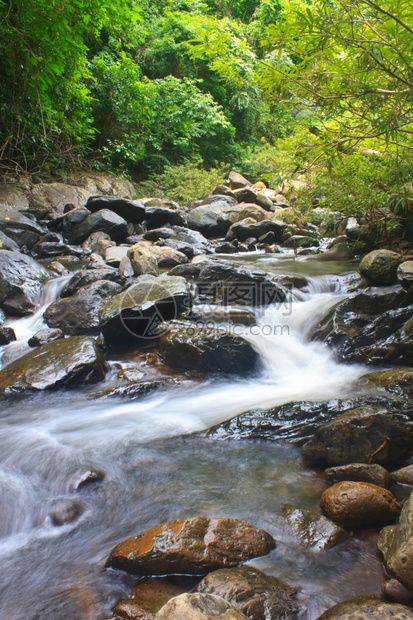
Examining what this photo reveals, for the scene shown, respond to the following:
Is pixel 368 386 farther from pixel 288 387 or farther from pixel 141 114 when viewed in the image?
pixel 141 114

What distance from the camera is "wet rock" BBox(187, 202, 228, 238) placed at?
39.7ft

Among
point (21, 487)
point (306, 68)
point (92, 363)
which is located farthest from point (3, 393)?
point (306, 68)

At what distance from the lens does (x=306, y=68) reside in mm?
3014

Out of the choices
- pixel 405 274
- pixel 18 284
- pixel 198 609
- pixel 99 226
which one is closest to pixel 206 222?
pixel 99 226

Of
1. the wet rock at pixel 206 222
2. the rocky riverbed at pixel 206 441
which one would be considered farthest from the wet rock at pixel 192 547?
the wet rock at pixel 206 222

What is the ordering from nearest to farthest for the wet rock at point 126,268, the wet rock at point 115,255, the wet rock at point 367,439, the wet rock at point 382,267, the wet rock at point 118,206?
1. the wet rock at point 367,439
2. the wet rock at point 382,267
3. the wet rock at point 126,268
4. the wet rock at point 115,255
5. the wet rock at point 118,206

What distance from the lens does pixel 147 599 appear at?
192 cm

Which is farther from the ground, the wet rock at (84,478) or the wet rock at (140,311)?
the wet rock at (140,311)

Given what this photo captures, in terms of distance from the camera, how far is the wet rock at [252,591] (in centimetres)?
180

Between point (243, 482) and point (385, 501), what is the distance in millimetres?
975

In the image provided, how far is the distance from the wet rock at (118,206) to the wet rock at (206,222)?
1804mm

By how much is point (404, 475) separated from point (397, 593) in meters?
1.01

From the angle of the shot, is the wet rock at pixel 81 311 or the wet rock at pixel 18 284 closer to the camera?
the wet rock at pixel 81 311

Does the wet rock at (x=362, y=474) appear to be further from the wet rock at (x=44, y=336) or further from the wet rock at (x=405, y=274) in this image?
the wet rock at (x=44, y=336)
